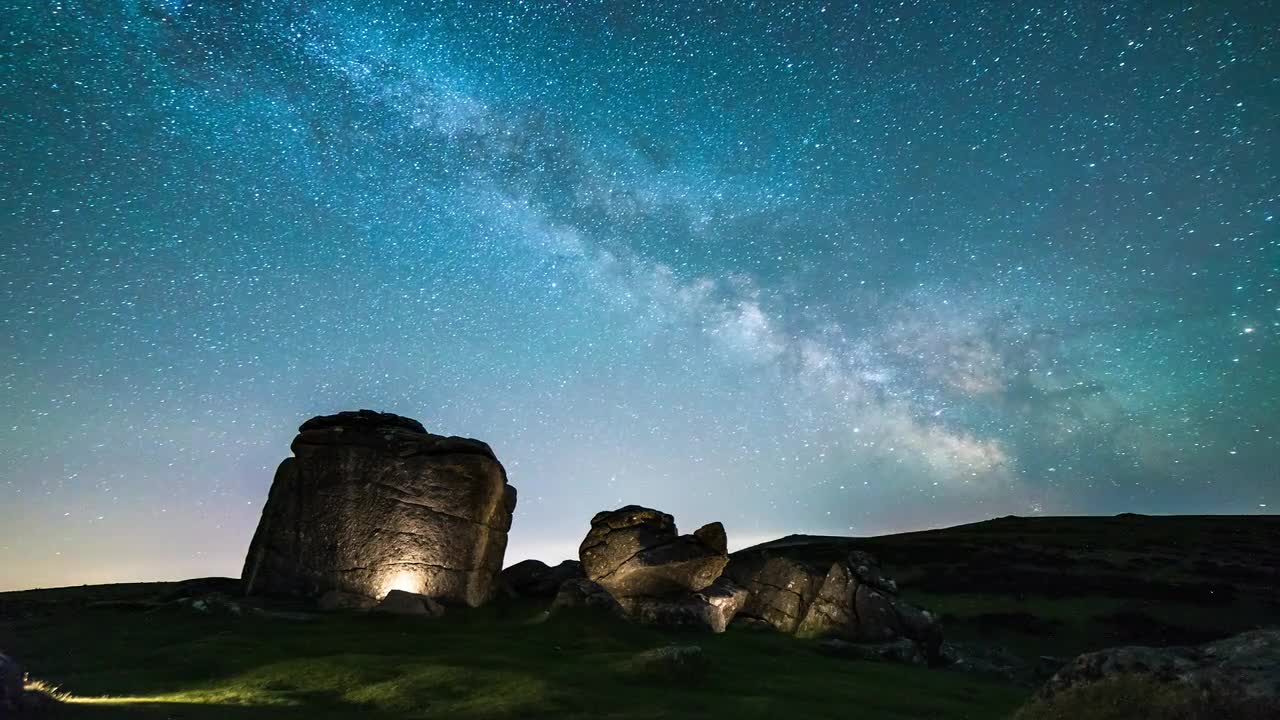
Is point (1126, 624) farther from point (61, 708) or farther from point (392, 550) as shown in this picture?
point (61, 708)

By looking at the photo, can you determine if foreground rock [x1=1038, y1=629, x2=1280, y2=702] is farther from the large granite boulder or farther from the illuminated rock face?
the illuminated rock face

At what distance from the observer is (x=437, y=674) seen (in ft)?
67.2

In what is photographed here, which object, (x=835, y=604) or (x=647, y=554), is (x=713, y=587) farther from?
(x=835, y=604)

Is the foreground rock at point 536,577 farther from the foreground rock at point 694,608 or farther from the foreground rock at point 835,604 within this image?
the foreground rock at point 835,604

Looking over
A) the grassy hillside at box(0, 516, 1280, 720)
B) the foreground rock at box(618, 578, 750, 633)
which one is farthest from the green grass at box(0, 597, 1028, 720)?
the foreground rock at box(618, 578, 750, 633)

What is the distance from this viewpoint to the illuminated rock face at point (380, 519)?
1499 inches

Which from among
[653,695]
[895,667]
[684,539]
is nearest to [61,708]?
Answer: [653,695]

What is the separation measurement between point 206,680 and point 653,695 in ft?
43.4

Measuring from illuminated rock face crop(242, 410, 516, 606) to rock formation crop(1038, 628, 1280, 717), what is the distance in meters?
33.2

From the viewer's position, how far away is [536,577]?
45.2m

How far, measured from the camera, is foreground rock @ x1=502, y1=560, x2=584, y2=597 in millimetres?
43062

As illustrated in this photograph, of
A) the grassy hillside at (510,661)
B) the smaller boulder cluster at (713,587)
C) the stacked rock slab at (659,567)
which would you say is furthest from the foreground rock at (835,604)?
the grassy hillside at (510,661)

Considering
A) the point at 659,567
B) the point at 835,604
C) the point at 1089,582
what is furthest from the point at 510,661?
the point at 1089,582

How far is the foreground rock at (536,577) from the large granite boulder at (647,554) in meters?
2.06
